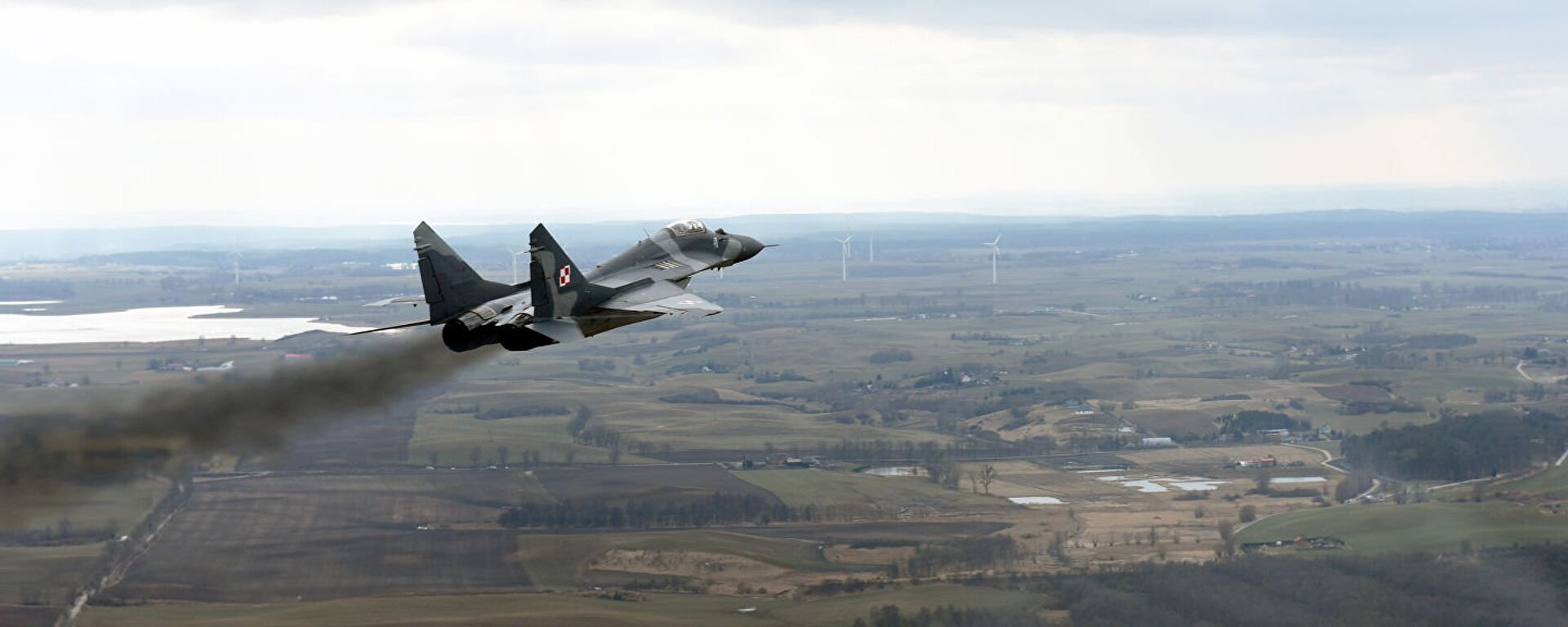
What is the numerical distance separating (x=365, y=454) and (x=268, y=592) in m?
40.5

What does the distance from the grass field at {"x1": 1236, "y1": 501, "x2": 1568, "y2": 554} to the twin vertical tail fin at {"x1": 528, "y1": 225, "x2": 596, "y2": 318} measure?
83084mm

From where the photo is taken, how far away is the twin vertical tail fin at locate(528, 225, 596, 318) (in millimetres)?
52219

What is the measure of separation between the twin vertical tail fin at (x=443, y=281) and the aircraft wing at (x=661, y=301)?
4383mm

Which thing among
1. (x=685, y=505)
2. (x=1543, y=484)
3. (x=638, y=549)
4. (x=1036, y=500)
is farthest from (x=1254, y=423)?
(x=638, y=549)

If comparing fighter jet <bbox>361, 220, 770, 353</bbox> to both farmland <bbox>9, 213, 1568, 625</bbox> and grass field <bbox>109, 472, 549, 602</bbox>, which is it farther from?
grass field <bbox>109, 472, 549, 602</bbox>

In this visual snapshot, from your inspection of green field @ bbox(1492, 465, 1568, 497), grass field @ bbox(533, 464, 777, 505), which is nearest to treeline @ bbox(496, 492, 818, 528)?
grass field @ bbox(533, 464, 777, 505)

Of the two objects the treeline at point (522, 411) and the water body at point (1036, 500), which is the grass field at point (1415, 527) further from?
the treeline at point (522, 411)

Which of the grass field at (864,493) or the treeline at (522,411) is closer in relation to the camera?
the grass field at (864,493)

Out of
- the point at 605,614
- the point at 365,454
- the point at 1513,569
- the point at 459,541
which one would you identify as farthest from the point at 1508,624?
the point at 365,454

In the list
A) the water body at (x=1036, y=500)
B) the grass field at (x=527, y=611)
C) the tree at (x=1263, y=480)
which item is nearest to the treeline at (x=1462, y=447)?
the tree at (x=1263, y=480)

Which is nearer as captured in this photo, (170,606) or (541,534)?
(170,606)

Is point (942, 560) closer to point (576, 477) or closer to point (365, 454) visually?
point (576, 477)

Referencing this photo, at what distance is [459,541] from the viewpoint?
381ft

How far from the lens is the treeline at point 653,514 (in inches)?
4914
